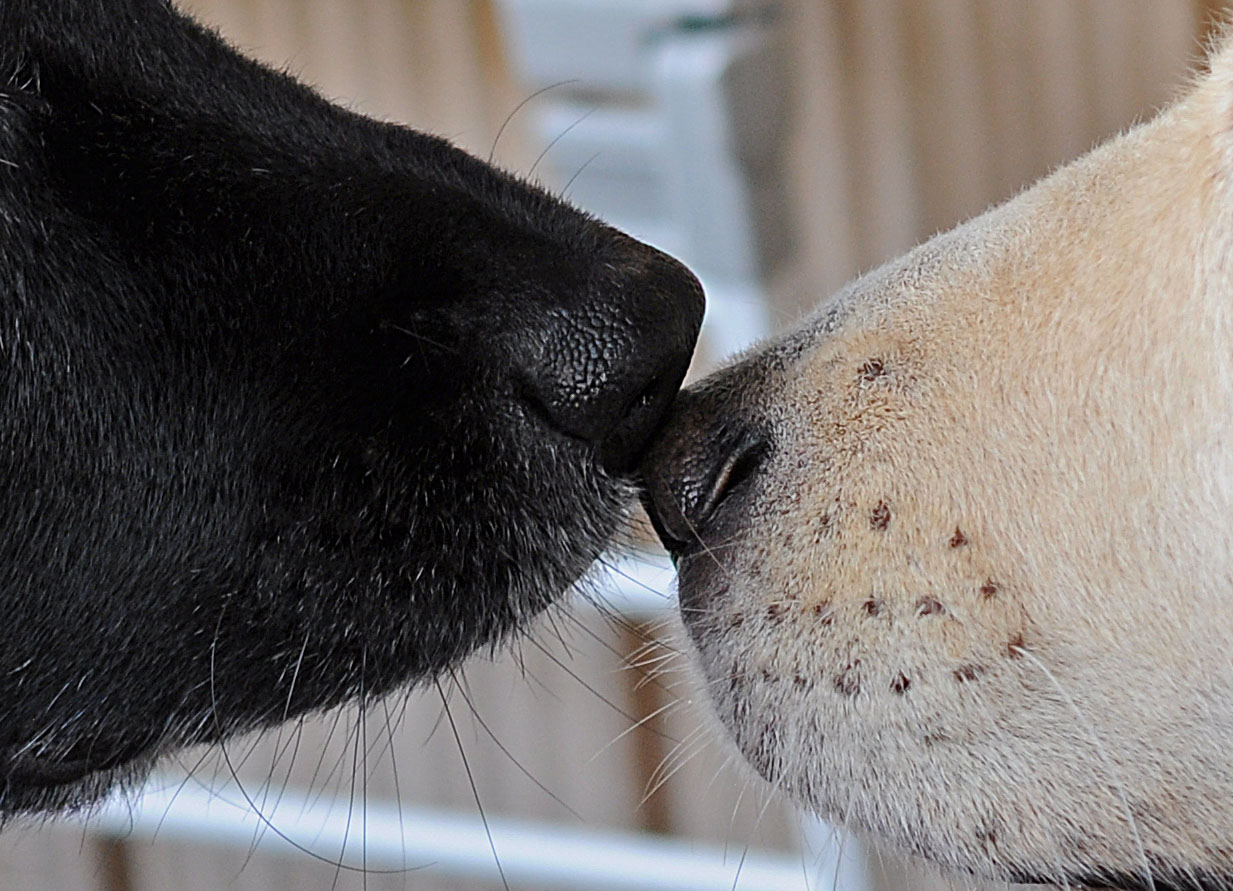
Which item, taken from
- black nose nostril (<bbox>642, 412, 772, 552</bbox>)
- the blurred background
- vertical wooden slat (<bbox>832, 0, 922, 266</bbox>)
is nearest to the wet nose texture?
black nose nostril (<bbox>642, 412, 772, 552</bbox>)

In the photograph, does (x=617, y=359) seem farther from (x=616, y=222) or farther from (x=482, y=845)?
(x=482, y=845)

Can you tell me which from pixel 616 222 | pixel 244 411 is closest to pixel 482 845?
pixel 616 222

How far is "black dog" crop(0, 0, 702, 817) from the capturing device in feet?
2.43

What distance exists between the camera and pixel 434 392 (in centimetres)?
75

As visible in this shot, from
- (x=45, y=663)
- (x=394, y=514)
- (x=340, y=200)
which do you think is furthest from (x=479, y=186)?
(x=45, y=663)

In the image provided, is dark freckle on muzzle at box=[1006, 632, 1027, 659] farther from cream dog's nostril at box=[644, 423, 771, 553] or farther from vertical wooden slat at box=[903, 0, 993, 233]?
vertical wooden slat at box=[903, 0, 993, 233]

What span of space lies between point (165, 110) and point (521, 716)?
1.22 m

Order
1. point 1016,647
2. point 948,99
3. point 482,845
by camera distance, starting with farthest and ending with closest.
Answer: point 948,99, point 482,845, point 1016,647

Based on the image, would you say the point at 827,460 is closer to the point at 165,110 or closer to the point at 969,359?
the point at 969,359

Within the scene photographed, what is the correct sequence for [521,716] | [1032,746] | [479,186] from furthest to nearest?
[521,716] < [479,186] < [1032,746]

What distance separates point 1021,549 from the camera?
28.0 inches

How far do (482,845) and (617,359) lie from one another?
87 centimetres

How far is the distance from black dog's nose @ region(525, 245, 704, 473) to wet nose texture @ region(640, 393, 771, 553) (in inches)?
0.7

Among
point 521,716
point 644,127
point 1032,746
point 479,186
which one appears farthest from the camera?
point 521,716
